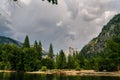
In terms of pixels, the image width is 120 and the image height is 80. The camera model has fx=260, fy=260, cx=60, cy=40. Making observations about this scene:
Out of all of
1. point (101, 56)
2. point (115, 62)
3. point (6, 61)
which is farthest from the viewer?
point (6, 61)

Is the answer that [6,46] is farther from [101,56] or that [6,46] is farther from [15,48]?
[101,56]

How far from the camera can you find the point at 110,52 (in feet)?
481

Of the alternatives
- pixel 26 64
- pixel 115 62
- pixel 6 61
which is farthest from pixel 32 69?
pixel 115 62

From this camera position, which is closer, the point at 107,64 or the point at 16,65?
the point at 107,64

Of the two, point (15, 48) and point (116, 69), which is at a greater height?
point (15, 48)

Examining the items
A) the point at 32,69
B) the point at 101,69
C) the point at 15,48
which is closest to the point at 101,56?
the point at 101,69

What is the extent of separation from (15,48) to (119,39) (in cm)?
7344

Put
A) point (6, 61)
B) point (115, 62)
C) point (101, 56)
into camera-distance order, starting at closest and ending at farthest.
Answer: point (115, 62) < point (101, 56) < point (6, 61)

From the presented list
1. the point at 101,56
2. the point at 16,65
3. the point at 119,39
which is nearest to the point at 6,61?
the point at 16,65

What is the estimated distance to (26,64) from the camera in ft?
586

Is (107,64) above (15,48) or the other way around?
the other way around

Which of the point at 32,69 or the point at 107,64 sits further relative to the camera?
the point at 32,69

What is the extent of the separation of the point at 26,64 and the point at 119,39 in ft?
216

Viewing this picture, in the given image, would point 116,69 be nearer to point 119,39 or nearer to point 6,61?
point 119,39
